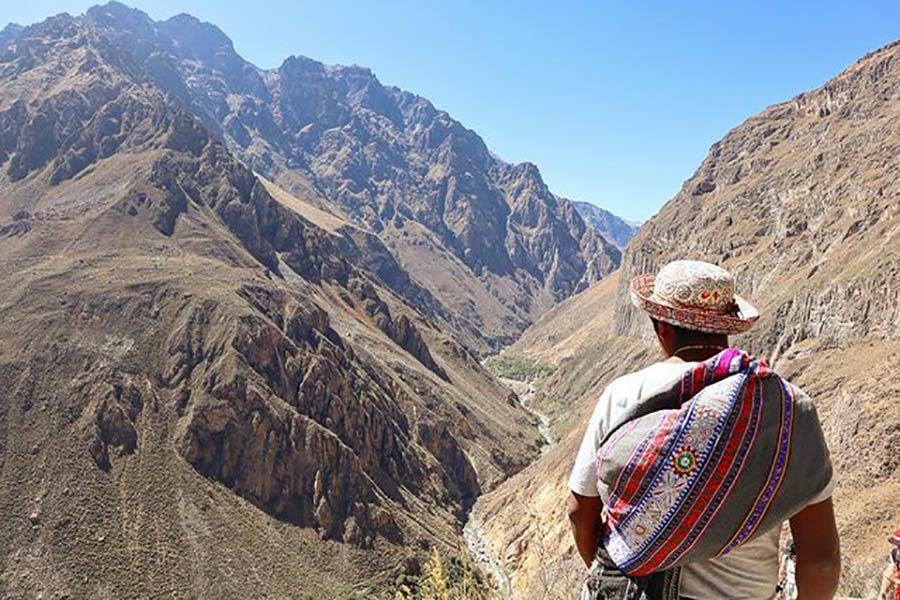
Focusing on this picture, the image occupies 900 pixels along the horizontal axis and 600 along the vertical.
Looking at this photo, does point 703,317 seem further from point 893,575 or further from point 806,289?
point 806,289

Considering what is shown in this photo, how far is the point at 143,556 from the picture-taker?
35.5 m

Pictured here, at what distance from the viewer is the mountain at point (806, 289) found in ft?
63.0

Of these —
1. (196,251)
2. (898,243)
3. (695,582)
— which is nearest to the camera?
(695,582)

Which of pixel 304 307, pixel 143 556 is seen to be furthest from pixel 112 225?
pixel 143 556

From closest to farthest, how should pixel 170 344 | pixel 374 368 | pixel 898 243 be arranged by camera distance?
pixel 898 243
pixel 170 344
pixel 374 368

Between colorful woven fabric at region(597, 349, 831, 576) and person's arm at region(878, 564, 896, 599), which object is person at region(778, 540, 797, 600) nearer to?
colorful woven fabric at region(597, 349, 831, 576)

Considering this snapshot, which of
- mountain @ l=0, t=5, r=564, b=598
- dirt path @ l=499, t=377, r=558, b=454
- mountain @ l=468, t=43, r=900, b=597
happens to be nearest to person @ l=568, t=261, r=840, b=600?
mountain @ l=468, t=43, r=900, b=597

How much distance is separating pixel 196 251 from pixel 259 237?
1655cm

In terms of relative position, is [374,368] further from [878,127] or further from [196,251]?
[878,127]

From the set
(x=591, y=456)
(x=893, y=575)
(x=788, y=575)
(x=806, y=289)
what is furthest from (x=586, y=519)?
(x=806, y=289)

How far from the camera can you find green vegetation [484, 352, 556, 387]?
11388 centimetres

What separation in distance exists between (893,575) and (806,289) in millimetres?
42624

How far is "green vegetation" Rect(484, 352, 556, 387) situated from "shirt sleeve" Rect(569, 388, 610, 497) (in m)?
105

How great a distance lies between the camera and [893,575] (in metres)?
5.77
